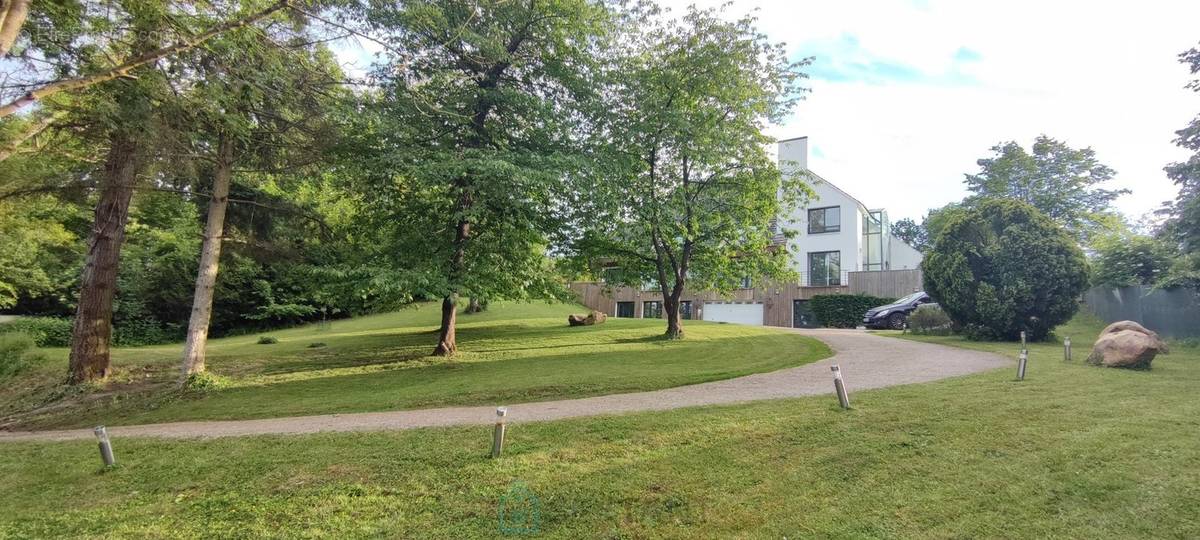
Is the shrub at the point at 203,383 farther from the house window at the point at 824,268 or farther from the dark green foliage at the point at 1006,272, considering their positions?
the house window at the point at 824,268

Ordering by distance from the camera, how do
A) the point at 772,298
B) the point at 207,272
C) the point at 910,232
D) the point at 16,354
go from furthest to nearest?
the point at 910,232 < the point at 772,298 < the point at 16,354 < the point at 207,272

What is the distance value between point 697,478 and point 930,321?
16385 millimetres

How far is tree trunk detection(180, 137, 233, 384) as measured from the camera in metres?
11.3

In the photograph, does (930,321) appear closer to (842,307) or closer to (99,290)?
(842,307)

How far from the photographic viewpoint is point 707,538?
151 inches

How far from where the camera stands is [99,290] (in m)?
11.8

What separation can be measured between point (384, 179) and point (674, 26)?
9.12 metres

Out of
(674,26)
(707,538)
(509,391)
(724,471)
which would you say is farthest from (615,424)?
(674,26)

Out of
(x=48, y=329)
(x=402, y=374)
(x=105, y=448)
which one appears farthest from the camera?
(x=48, y=329)

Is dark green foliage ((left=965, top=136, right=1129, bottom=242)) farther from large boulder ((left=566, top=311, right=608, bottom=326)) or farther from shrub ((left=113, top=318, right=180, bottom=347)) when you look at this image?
shrub ((left=113, top=318, right=180, bottom=347))

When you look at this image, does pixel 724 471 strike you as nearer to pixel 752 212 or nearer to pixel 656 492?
pixel 656 492

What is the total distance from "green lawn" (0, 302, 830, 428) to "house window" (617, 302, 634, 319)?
757 inches

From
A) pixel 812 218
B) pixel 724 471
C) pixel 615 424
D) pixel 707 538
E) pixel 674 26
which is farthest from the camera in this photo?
pixel 812 218

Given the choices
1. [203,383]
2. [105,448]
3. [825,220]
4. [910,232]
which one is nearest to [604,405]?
[105,448]
